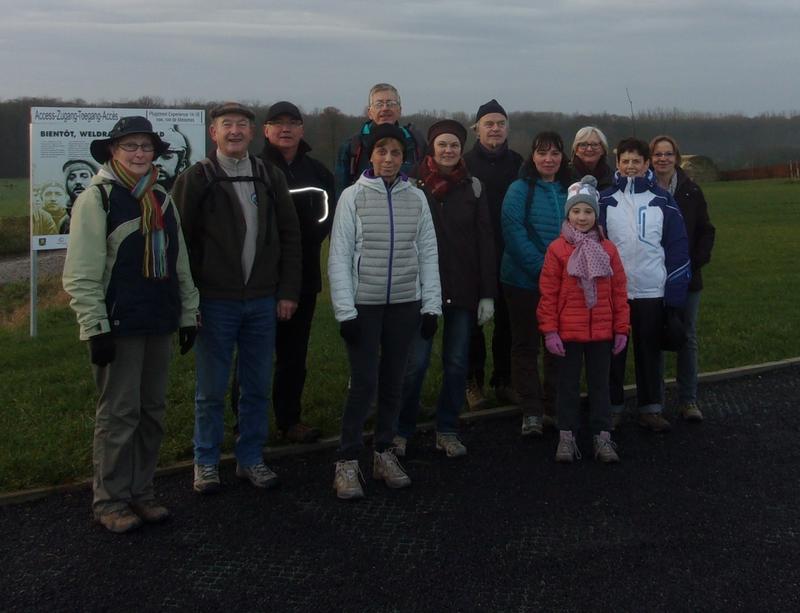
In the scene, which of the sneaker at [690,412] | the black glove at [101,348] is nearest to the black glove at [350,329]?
the black glove at [101,348]

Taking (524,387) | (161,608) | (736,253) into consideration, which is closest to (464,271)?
(524,387)

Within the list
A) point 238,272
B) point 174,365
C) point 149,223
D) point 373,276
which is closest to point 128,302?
point 149,223

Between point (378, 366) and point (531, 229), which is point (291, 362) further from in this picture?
Answer: point (531, 229)

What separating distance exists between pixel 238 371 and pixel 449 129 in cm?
208

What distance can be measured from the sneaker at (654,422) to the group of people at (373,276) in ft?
0.05

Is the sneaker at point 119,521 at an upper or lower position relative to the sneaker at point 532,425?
lower

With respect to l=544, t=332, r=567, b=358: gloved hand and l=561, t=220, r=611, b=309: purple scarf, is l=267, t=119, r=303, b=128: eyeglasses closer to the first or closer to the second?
l=561, t=220, r=611, b=309: purple scarf

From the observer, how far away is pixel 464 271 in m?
5.62

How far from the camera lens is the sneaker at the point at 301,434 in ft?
19.0

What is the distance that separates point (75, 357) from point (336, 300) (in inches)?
190

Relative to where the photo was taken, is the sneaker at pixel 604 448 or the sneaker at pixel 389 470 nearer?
the sneaker at pixel 389 470

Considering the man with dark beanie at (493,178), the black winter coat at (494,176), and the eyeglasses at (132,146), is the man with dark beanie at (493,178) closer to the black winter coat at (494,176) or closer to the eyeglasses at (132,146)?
the black winter coat at (494,176)

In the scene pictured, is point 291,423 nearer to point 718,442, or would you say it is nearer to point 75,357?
point 718,442

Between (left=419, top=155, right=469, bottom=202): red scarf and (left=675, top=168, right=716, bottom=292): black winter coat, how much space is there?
1.91 metres
